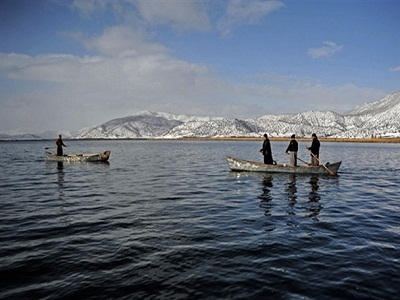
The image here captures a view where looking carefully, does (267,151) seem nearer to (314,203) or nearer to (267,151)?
(267,151)

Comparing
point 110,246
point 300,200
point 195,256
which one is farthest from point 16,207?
point 300,200

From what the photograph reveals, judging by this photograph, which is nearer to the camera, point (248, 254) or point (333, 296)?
point (333, 296)

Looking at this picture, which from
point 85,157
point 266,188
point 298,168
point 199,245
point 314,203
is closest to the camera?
point 199,245

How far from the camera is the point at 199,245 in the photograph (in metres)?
9.31

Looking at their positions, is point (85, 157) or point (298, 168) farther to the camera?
point (85, 157)

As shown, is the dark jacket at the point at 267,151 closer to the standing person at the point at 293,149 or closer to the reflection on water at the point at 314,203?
the standing person at the point at 293,149

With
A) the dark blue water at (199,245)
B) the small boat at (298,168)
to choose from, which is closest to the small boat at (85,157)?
the small boat at (298,168)

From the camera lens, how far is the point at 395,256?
855 cm

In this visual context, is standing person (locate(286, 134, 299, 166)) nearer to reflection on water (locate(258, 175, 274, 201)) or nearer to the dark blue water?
reflection on water (locate(258, 175, 274, 201))

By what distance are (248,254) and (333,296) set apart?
267 centimetres

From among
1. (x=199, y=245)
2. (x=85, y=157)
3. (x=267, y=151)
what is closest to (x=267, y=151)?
(x=267, y=151)

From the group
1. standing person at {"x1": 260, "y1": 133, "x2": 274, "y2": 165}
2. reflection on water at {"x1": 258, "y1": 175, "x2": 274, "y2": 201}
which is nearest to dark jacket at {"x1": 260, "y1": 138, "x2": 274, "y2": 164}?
standing person at {"x1": 260, "y1": 133, "x2": 274, "y2": 165}

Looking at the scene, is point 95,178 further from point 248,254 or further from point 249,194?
point 248,254

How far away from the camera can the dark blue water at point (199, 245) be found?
6.75 meters
